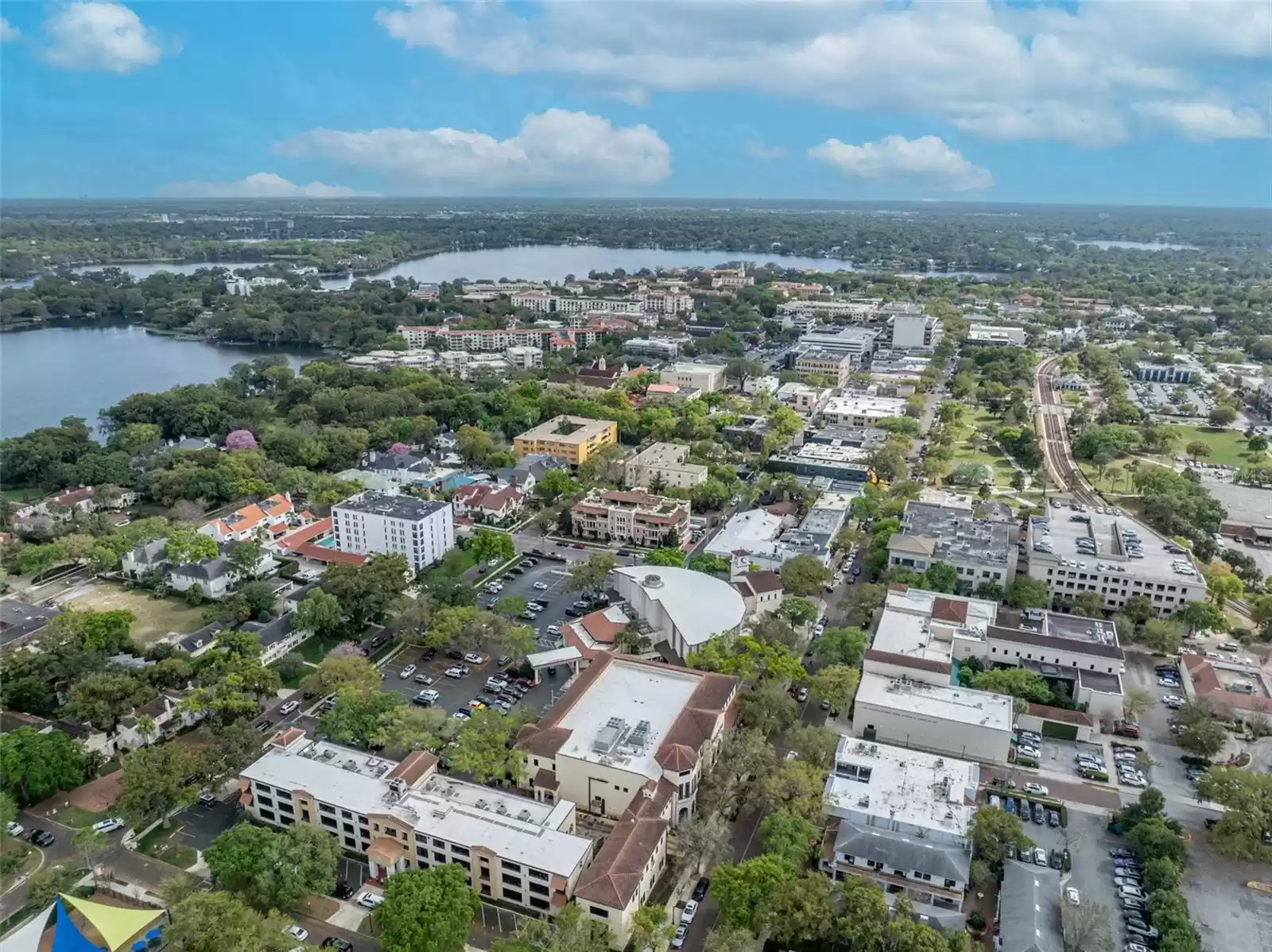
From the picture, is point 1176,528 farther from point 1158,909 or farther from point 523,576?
point 523,576

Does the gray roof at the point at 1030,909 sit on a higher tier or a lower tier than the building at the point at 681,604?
lower

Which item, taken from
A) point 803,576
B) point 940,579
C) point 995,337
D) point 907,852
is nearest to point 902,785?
point 907,852

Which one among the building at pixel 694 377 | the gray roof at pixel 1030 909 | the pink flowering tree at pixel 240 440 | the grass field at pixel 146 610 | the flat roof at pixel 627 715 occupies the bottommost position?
the grass field at pixel 146 610

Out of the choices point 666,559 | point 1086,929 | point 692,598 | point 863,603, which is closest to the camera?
point 1086,929

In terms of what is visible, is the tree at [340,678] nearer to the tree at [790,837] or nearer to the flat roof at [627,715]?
the flat roof at [627,715]

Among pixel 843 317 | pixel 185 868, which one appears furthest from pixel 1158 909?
pixel 843 317

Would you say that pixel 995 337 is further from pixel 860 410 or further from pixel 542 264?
pixel 542 264

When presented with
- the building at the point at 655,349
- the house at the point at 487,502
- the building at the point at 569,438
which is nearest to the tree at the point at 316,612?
the house at the point at 487,502
